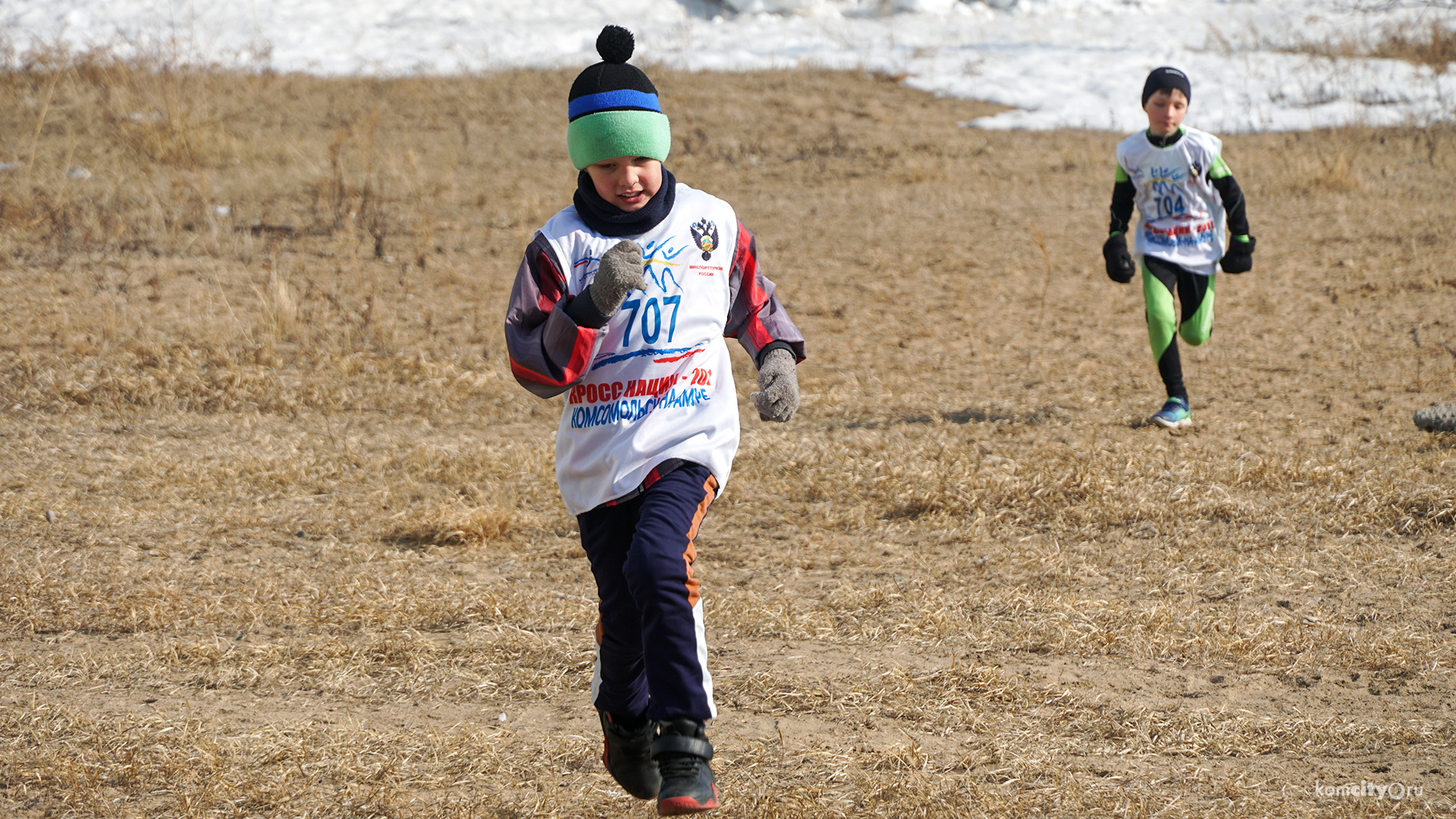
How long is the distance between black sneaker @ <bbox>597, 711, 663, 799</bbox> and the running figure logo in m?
1.17

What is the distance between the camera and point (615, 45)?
310 cm

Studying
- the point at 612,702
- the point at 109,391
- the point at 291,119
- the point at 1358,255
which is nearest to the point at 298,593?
the point at 612,702

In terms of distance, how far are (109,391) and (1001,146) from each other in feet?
34.4

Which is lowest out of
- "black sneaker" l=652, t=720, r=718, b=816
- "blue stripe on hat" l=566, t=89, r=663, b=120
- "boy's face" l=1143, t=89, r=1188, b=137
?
"black sneaker" l=652, t=720, r=718, b=816

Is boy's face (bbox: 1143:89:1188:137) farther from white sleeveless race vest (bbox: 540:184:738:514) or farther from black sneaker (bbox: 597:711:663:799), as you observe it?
black sneaker (bbox: 597:711:663:799)

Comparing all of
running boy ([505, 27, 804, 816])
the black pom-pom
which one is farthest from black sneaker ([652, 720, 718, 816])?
the black pom-pom

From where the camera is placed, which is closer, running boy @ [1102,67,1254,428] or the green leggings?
running boy @ [1102,67,1254,428]

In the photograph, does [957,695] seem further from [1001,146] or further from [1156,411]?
[1001,146]

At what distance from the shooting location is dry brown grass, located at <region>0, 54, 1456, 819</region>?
3.73 meters

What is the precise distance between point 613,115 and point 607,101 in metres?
0.04

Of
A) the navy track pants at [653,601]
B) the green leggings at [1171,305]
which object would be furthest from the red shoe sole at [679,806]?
the green leggings at [1171,305]

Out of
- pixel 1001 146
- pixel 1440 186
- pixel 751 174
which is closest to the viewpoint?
pixel 1440 186

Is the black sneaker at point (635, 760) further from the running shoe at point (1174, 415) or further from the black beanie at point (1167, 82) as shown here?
the black beanie at point (1167, 82)

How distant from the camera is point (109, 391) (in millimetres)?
8094
